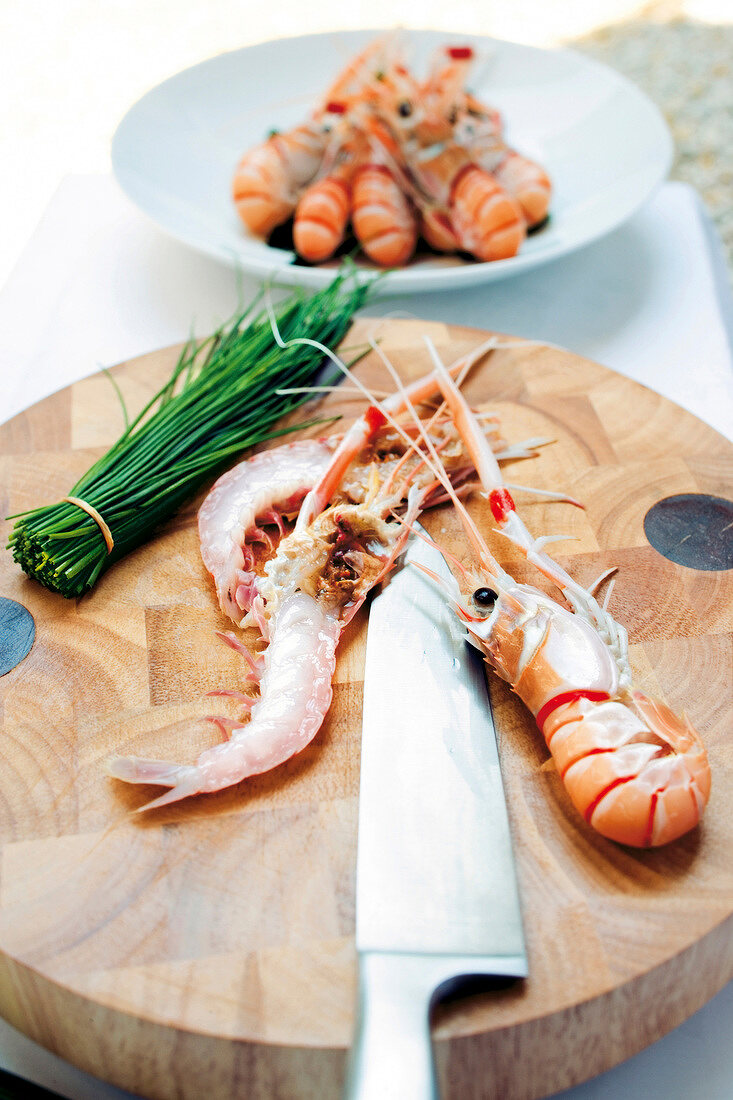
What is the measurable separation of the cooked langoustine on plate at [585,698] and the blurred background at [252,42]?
2.56 metres

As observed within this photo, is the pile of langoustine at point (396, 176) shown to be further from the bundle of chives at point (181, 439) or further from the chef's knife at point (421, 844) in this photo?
the chef's knife at point (421, 844)

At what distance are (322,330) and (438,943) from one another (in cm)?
125

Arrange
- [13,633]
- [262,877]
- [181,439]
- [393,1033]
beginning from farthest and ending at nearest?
[181,439], [13,633], [262,877], [393,1033]

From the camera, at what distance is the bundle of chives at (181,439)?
1.45 m

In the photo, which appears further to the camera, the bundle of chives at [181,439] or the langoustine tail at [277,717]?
the bundle of chives at [181,439]

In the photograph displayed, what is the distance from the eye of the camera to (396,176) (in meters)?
2.38

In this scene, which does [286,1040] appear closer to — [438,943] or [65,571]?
[438,943]

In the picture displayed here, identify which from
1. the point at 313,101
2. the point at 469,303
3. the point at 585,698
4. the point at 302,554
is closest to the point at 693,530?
the point at 585,698

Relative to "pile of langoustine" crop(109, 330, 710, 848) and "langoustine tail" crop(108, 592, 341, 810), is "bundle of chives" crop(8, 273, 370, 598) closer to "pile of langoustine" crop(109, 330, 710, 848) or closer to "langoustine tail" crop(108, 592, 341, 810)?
"pile of langoustine" crop(109, 330, 710, 848)

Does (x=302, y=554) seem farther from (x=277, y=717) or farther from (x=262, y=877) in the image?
(x=262, y=877)

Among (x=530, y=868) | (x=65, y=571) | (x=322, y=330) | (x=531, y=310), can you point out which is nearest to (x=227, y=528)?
(x=65, y=571)

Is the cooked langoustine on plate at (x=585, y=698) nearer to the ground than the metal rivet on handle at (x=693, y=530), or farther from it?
farther from it

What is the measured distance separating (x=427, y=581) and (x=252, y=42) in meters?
4.44

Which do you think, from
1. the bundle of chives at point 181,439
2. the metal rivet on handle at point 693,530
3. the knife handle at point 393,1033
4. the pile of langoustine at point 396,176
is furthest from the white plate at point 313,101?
the knife handle at point 393,1033
